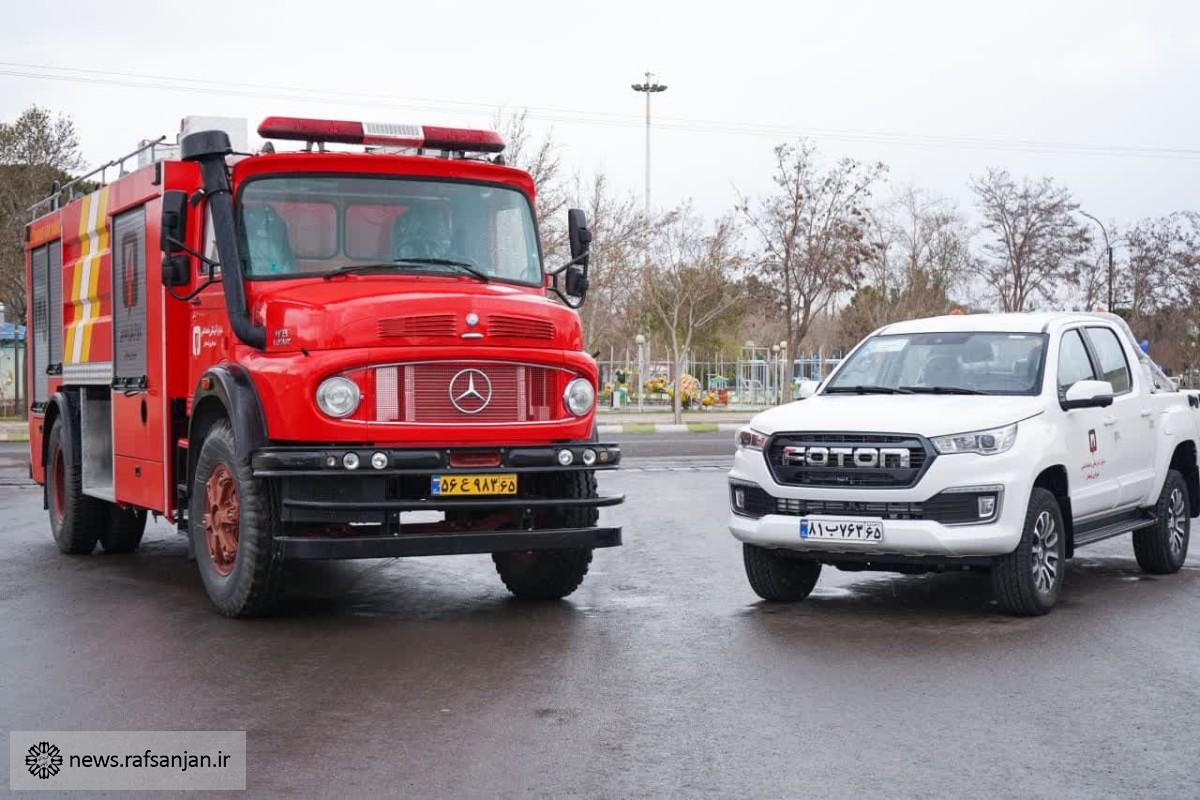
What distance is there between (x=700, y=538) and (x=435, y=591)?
374 centimetres

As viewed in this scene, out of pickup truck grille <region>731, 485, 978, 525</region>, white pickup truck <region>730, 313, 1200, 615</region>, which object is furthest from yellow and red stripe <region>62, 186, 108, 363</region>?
pickup truck grille <region>731, 485, 978, 525</region>

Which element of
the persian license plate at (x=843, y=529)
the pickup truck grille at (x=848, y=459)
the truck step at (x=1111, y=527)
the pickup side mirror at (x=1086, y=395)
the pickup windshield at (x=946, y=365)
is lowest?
the truck step at (x=1111, y=527)

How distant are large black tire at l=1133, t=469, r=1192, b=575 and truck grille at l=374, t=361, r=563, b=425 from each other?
189 inches

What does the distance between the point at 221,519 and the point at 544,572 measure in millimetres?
2109

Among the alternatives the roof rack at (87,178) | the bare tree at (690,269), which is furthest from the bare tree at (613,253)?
the roof rack at (87,178)

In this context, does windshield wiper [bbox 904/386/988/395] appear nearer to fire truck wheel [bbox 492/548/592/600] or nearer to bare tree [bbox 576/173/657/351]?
fire truck wheel [bbox 492/548/592/600]

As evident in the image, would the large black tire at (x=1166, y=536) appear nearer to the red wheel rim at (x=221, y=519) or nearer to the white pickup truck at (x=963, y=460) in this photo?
the white pickup truck at (x=963, y=460)

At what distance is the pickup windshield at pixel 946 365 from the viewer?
9.87 metres

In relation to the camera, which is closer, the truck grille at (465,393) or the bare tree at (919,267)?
the truck grille at (465,393)

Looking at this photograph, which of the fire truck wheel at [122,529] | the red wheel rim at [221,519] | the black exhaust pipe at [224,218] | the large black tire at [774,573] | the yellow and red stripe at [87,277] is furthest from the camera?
the fire truck wheel at [122,529]

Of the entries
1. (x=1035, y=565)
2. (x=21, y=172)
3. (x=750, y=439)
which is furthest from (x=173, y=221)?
(x=21, y=172)

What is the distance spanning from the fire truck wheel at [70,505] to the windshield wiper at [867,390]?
6053mm

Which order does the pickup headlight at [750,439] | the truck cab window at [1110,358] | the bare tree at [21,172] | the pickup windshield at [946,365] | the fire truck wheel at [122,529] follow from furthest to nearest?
the bare tree at [21,172]
the fire truck wheel at [122,529]
the truck cab window at [1110,358]
the pickup windshield at [946,365]
the pickup headlight at [750,439]

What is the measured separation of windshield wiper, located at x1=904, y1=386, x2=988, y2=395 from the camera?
9812 mm
